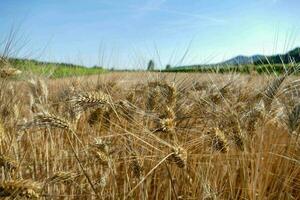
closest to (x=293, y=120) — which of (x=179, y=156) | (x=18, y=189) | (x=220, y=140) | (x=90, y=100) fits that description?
(x=220, y=140)

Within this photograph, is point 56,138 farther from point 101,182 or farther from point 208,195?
point 208,195

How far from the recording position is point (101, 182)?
2.11 meters

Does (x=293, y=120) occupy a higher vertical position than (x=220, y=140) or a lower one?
higher

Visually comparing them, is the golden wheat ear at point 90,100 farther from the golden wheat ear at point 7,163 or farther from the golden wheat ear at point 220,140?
the golden wheat ear at point 220,140

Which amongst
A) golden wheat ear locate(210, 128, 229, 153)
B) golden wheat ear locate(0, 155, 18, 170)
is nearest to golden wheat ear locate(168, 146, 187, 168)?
golden wheat ear locate(210, 128, 229, 153)

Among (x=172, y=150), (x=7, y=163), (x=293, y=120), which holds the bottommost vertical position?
(x=7, y=163)

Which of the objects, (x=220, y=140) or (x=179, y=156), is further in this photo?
(x=220, y=140)

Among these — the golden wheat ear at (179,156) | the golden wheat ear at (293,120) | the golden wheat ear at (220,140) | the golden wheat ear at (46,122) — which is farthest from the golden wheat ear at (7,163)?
the golden wheat ear at (293,120)

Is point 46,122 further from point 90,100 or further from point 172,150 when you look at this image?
point 172,150

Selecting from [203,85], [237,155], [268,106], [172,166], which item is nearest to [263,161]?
[237,155]

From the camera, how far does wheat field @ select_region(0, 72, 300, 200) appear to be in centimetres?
182

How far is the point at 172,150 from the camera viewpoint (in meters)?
1.71

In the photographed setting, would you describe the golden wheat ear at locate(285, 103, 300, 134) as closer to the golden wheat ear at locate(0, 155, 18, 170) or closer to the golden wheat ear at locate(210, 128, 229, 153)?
the golden wheat ear at locate(210, 128, 229, 153)

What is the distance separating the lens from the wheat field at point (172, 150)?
1.82 metres
